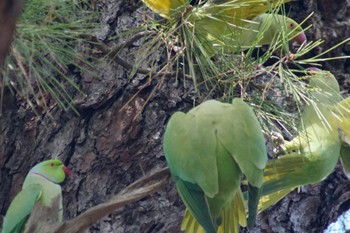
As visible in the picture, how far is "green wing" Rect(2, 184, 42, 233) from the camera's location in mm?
1569

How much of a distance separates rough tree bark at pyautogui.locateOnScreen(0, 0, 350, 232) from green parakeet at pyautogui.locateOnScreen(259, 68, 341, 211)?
0.32 metres

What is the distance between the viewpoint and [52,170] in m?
1.62

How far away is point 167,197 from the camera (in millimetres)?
1710

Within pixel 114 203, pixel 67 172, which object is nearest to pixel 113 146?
pixel 67 172

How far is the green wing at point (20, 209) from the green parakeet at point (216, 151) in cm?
46

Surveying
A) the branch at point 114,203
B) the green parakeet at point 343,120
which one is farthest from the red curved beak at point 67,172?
the green parakeet at point 343,120

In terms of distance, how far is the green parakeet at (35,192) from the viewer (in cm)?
158

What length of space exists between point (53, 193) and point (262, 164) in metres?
0.62

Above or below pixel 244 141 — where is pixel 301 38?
below

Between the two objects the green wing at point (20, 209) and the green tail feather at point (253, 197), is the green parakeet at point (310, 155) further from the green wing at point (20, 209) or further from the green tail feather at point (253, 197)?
the green wing at point (20, 209)

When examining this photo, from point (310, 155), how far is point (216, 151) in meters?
0.32

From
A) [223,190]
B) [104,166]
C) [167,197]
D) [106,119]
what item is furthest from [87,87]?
[223,190]

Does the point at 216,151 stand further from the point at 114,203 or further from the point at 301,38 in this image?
the point at 301,38

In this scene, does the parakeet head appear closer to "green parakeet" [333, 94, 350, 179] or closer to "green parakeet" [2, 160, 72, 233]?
"green parakeet" [2, 160, 72, 233]
